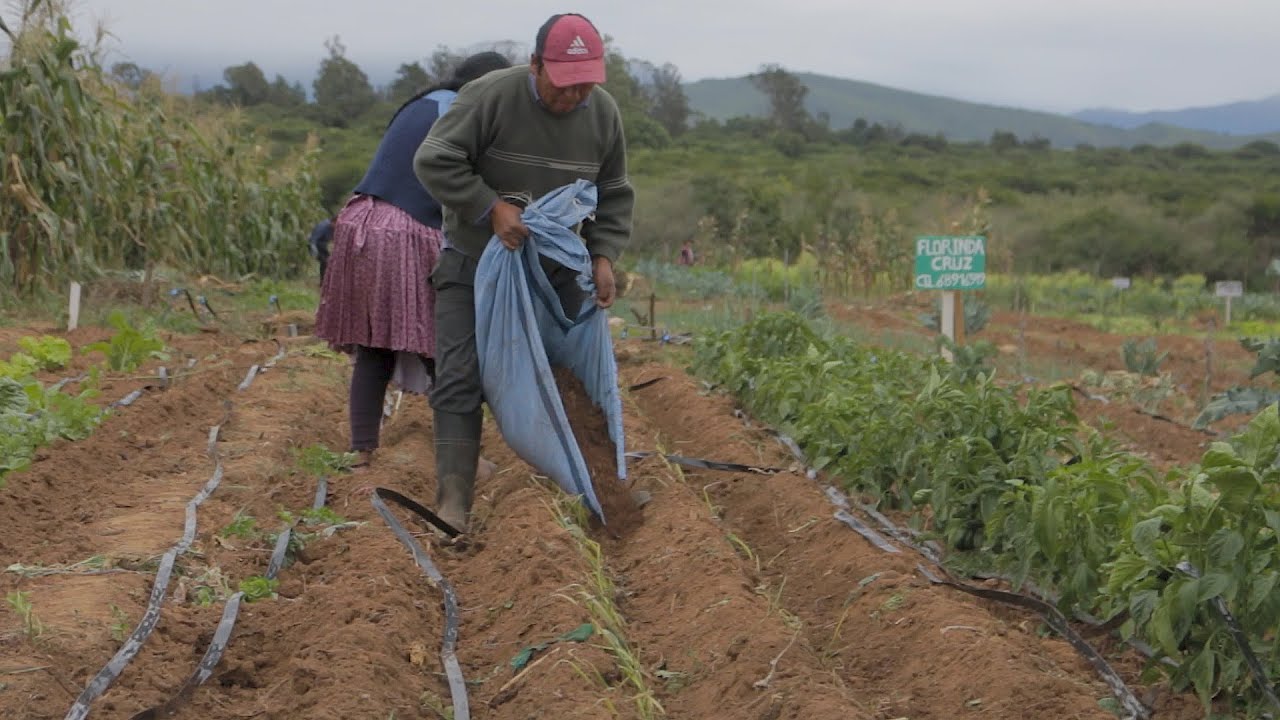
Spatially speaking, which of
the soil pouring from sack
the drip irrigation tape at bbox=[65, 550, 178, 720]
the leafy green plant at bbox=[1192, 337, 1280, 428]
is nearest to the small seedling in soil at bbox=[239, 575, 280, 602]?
the drip irrigation tape at bbox=[65, 550, 178, 720]

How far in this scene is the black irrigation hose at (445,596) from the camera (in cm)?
335

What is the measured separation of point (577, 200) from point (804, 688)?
7.58 feet

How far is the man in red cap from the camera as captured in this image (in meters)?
4.75

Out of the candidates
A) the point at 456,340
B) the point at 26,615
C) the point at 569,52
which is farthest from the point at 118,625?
the point at 569,52

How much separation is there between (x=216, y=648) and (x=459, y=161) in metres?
2.02

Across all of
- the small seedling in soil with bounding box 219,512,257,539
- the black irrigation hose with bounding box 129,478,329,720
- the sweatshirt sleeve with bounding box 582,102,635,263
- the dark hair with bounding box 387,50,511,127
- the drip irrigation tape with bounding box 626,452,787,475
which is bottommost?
the drip irrigation tape with bounding box 626,452,787,475

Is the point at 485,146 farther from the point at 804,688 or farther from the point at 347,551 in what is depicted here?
the point at 804,688

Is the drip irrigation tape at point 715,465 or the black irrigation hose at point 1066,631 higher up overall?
the black irrigation hose at point 1066,631

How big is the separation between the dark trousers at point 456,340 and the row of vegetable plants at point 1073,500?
4.96 feet

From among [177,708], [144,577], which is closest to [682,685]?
[177,708]

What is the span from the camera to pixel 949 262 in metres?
8.38

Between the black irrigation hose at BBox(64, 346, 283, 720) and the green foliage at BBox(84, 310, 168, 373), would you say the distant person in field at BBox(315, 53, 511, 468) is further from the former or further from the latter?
the green foliage at BBox(84, 310, 168, 373)

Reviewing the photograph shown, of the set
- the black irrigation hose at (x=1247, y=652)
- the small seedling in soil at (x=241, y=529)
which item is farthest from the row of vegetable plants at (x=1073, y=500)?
the small seedling in soil at (x=241, y=529)

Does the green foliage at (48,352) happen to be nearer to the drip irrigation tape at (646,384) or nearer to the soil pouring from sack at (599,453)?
the drip irrigation tape at (646,384)
